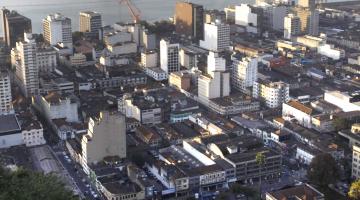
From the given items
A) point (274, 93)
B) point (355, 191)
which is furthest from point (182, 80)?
point (355, 191)

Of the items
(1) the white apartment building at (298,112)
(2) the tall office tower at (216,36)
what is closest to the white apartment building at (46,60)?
(2) the tall office tower at (216,36)

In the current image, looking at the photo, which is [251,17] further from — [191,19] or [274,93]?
[274,93]

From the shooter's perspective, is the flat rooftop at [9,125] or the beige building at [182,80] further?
the beige building at [182,80]

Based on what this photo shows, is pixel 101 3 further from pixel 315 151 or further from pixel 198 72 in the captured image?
pixel 315 151

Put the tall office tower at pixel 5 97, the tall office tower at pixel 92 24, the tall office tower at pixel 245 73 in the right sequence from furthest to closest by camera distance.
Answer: the tall office tower at pixel 92 24 < the tall office tower at pixel 245 73 < the tall office tower at pixel 5 97

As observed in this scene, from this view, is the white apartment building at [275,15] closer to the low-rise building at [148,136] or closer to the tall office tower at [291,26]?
the tall office tower at [291,26]

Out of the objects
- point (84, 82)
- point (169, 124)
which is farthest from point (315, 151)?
point (84, 82)
